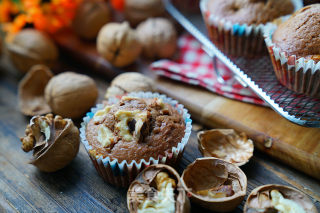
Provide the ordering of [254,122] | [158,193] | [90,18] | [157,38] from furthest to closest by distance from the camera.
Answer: [90,18] < [157,38] < [254,122] < [158,193]

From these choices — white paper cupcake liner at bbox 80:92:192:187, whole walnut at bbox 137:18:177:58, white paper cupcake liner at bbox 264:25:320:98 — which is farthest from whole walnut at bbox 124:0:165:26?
white paper cupcake liner at bbox 80:92:192:187

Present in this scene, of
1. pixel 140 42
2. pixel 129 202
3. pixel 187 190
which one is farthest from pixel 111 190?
pixel 140 42

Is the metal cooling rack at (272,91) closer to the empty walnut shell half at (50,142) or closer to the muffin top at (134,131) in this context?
the muffin top at (134,131)

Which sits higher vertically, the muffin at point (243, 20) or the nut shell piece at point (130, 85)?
the muffin at point (243, 20)

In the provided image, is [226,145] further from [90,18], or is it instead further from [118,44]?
[90,18]

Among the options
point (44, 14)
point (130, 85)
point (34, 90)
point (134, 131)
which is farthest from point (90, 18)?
point (134, 131)

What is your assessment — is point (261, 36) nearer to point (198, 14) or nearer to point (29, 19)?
point (198, 14)

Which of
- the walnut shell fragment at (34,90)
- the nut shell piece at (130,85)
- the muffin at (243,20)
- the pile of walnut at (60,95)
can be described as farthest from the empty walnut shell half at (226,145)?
the walnut shell fragment at (34,90)
